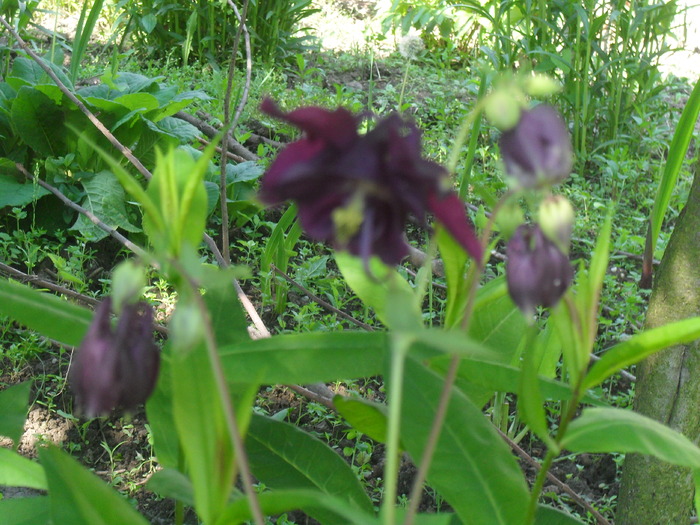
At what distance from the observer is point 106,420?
1.52 metres

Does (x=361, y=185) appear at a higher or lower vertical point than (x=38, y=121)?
higher

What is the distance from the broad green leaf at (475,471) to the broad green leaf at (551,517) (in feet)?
0.47

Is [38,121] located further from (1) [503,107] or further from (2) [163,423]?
(1) [503,107]

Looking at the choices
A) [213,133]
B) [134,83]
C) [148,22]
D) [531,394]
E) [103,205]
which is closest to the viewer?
[531,394]

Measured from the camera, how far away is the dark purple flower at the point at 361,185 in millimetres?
444

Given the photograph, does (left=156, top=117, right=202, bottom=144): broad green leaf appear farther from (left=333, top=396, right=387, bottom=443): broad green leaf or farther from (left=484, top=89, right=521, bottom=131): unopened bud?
(left=484, top=89, right=521, bottom=131): unopened bud

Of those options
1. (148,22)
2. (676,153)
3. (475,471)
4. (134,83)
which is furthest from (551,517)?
(148,22)

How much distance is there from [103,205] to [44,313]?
4.76 ft

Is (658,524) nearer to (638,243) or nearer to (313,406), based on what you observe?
(313,406)

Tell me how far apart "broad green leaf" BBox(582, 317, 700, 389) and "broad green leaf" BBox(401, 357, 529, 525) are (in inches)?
4.5

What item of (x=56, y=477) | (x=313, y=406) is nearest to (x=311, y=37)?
(x=313, y=406)

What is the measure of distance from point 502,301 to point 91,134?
5.11 feet

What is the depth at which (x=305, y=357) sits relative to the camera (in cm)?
71

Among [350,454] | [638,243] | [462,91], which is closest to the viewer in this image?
[350,454]
